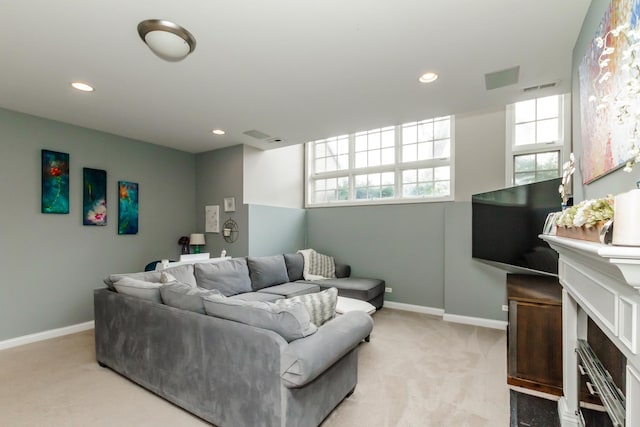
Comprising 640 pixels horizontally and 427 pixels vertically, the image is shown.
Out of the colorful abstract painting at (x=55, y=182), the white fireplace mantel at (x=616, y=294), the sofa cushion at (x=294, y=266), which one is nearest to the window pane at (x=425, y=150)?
the sofa cushion at (x=294, y=266)

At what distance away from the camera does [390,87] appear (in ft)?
9.11

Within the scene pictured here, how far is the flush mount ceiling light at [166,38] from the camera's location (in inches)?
74.5

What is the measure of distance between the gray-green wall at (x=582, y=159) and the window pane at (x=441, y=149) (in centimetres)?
244

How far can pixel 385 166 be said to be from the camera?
519cm

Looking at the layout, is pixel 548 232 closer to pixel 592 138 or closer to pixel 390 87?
pixel 592 138

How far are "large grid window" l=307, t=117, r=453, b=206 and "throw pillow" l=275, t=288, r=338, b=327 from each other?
9.84 feet

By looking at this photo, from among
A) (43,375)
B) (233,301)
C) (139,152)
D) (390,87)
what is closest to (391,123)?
(390,87)

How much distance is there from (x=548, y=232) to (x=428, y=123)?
10.4ft

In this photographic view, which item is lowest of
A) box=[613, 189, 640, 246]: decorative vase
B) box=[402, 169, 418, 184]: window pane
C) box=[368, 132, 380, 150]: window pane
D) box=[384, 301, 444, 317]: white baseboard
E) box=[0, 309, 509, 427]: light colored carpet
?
box=[384, 301, 444, 317]: white baseboard

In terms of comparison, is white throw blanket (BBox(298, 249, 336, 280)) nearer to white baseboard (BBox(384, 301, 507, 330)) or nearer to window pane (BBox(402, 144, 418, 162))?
white baseboard (BBox(384, 301, 507, 330))

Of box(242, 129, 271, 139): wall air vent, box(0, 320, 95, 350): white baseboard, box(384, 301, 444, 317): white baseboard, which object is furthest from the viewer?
box(384, 301, 444, 317): white baseboard

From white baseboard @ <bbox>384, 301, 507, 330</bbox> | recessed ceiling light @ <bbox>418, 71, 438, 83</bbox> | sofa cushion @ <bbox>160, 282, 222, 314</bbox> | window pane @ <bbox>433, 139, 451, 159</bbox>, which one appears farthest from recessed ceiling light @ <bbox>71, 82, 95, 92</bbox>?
white baseboard @ <bbox>384, 301, 507, 330</bbox>

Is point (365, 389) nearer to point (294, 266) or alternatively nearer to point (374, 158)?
point (294, 266)

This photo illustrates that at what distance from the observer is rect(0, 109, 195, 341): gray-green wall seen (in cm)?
333
